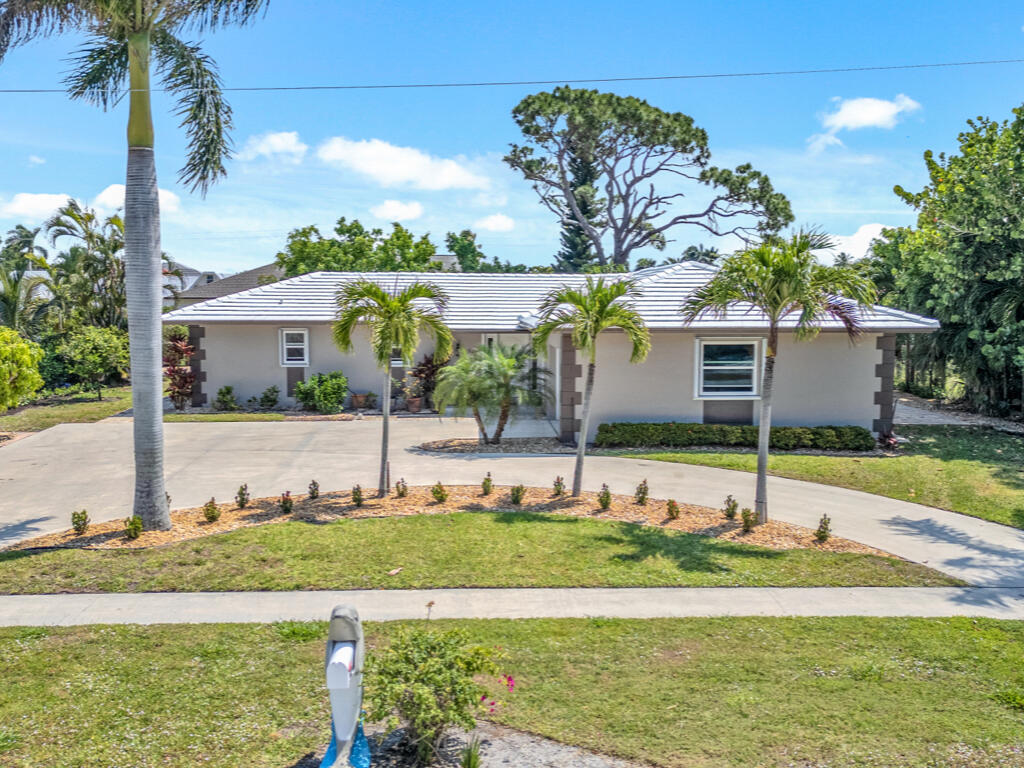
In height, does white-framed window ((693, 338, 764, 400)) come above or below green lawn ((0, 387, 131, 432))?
above

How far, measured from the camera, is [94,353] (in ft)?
77.0

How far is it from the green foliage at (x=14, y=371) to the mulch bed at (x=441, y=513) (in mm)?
7683

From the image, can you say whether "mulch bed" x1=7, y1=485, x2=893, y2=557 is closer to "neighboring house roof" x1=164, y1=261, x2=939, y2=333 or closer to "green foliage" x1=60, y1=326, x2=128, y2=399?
"neighboring house roof" x1=164, y1=261, x2=939, y2=333

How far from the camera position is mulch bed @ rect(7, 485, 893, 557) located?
9586 millimetres

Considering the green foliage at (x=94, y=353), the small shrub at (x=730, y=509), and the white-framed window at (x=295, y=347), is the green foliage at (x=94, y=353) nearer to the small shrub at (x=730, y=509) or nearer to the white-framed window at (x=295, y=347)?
the white-framed window at (x=295, y=347)

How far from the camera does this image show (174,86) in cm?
1002

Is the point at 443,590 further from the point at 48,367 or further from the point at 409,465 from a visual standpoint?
Answer: the point at 48,367

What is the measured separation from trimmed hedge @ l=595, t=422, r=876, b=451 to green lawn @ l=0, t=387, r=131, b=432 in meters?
13.7

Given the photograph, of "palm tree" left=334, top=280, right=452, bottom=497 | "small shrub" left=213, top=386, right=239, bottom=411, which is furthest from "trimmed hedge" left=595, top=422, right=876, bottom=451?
"small shrub" left=213, top=386, right=239, bottom=411

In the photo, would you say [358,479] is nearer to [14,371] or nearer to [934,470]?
[14,371]

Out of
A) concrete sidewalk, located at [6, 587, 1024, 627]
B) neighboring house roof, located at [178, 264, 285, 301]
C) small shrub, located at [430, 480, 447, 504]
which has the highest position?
neighboring house roof, located at [178, 264, 285, 301]

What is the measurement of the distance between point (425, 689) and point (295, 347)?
18360 millimetres

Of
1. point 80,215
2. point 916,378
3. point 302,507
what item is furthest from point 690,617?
point 80,215

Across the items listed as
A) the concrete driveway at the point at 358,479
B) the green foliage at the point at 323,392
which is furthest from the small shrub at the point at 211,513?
the green foliage at the point at 323,392
